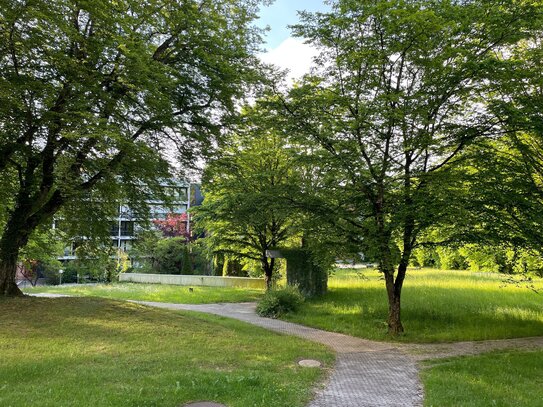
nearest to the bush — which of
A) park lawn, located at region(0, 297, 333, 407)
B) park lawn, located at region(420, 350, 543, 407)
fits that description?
park lawn, located at region(0, 297, 333, 407)

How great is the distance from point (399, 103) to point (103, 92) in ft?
24.8

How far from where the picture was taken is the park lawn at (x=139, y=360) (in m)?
5.16

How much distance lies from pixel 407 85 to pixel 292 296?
8514 mm

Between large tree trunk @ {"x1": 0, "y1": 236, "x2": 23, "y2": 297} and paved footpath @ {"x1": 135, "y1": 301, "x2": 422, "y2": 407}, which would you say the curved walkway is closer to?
paved footpath @ {"x1": 135, "y1": 301, "x2": 422, "y2": 407}

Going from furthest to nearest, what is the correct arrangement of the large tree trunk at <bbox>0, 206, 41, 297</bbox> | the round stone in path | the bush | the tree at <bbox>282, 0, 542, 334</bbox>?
the bush < the large tree trunk at <bbox>0, 206, 41, 297</bbox> < the tree at <bbox>282, 0, 542, 334</bbox> < the round stone in path

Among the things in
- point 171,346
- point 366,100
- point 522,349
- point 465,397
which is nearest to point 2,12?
point 171,346

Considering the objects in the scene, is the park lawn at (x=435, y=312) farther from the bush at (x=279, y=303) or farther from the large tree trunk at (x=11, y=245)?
the large tree trunk at (x=11, y=245)

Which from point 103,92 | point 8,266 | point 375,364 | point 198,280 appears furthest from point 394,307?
point 198,280

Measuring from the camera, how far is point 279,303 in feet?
47.4

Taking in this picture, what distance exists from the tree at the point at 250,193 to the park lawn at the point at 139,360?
12.0 feet

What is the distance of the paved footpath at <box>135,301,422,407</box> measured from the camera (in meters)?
5.53

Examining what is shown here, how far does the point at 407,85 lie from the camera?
10266 millimetres

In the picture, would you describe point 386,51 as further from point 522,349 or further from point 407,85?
point 522,349

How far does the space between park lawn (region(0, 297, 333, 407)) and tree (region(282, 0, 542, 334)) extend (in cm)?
409
